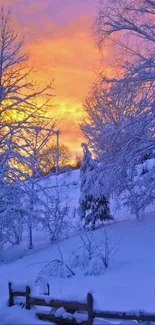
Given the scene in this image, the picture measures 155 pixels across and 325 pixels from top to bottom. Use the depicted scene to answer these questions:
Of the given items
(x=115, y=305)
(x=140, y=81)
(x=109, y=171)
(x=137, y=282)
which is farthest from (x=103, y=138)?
(x=115, y=305)

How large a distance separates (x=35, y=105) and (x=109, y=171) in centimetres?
442

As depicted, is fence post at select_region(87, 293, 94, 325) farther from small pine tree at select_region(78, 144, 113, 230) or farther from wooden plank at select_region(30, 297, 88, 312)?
small pine tree at select_region(78, 144, 113, 230)

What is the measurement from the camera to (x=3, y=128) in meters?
21.9

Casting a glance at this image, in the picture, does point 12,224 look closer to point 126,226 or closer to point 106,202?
point 126,226

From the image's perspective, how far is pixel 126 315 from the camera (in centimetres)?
829

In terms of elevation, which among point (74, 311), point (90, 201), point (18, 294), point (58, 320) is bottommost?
point (58, 320)

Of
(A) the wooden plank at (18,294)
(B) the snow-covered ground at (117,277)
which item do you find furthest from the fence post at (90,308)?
(A) the wooden plank at (18,294)

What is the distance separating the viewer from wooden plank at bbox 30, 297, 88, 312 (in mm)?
8727

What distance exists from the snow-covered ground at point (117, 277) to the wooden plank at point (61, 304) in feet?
0.49

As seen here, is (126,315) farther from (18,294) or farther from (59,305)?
(18,294)

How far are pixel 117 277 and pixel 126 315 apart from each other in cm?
708

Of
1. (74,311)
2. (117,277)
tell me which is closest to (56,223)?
(117,277)

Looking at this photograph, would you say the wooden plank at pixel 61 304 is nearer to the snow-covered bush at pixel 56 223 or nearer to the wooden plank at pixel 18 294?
the wooden plank at pixel 18 294

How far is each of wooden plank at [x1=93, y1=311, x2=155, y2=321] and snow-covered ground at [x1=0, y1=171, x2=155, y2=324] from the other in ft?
0.52
